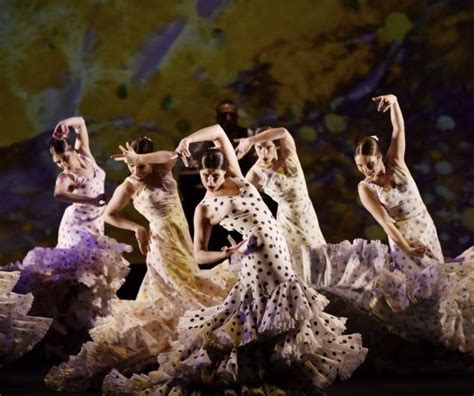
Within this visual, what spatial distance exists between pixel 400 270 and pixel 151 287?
4.73ft

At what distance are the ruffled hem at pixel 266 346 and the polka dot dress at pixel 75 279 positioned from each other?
5.64ft

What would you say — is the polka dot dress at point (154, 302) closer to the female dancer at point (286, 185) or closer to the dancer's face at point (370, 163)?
the female dancer at point (286, 185)

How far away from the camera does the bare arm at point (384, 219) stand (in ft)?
17.6

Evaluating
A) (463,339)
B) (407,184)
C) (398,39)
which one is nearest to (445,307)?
(463,339)

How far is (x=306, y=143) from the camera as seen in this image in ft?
27.1

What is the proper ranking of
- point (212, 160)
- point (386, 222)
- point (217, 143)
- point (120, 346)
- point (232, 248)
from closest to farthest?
point (232, 248)
point (212, 160)
point (217, 143)
point (120, 346)
point (386, 222)

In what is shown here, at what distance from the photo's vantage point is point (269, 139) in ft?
19.1

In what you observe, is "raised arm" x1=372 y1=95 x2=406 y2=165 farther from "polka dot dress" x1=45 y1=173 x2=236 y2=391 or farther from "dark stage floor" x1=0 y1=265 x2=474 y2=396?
Result: "polka dot dress" x1=45 y1=173 x2=236 y2=391

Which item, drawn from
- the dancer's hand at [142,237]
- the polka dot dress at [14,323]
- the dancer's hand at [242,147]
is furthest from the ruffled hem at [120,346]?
the dancer's hand at [242,147]

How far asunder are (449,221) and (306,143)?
1.38 meters

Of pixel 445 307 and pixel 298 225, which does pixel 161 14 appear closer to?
pixel 298 225

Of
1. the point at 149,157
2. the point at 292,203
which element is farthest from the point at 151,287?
the point at 292,203

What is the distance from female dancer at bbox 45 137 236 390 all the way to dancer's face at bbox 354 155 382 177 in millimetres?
996

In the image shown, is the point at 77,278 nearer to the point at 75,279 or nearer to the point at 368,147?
the point at 75,279
